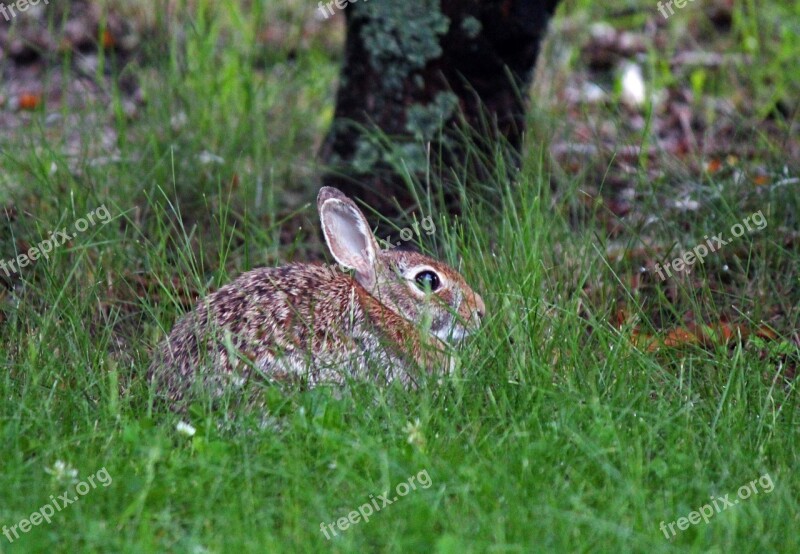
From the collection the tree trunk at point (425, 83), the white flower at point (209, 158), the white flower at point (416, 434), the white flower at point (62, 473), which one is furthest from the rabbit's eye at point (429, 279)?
the white flower at point (62, 473)

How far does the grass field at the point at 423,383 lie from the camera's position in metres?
3.55

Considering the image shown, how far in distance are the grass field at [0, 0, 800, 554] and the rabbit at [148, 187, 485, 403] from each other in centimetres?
15

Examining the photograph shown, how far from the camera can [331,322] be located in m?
4.90

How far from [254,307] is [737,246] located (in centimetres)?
252

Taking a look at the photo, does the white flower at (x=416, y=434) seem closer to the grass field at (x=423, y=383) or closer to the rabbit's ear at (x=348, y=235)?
the grass field at (x=423, y=383)

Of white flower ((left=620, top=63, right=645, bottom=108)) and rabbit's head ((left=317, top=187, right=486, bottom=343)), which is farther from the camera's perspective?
white flower ((left=620, top=63, right=645, bottom=108))

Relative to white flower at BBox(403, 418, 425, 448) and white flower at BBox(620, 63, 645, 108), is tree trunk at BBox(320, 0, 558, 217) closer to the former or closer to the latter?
white flower at BBox(403, 418, 425, 448)

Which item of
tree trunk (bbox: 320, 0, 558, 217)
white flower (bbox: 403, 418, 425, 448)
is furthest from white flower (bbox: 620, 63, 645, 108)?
white flower (bbox: 403, 418, 425, 448)

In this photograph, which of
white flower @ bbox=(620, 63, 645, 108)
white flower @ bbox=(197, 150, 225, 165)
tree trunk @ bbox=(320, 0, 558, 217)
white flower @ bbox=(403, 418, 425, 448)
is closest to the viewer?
white flower @ bbox=(403, 418, 425, 448)

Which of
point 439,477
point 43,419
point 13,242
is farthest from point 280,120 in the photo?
point 439,477

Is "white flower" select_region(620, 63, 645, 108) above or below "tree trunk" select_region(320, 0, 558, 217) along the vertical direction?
below

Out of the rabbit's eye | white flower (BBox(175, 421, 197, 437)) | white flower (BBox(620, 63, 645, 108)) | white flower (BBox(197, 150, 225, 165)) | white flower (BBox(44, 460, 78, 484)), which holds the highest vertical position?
white flower (BBox(44, 460, 78, 484))

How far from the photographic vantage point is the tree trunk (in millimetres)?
6402

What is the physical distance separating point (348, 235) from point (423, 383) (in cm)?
118
